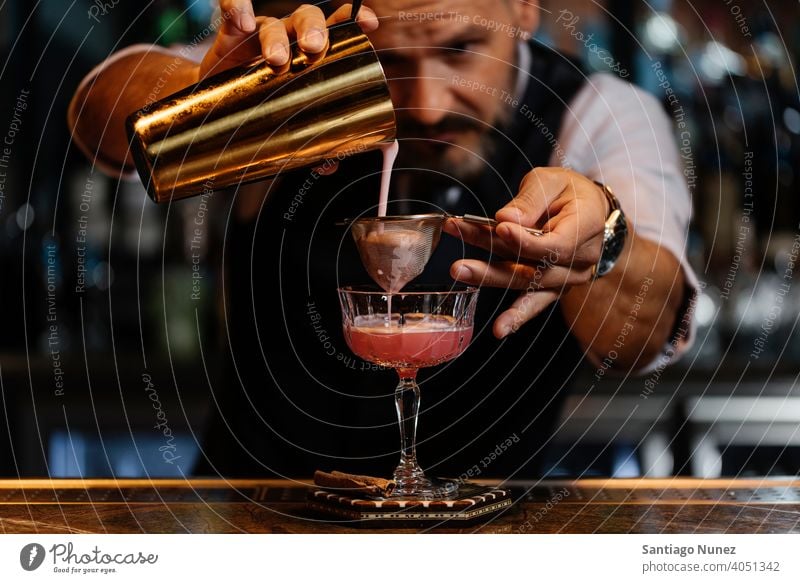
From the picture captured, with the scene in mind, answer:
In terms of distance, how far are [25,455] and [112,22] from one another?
3.87ft

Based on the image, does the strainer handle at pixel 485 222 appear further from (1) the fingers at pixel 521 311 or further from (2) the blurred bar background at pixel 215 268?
(2) the blurred bar background at pixel 215 268

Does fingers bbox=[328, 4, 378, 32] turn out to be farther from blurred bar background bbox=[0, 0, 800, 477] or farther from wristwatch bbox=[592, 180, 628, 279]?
blurred bar background bbox=[0, 0, 800, 477]

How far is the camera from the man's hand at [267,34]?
1.08m

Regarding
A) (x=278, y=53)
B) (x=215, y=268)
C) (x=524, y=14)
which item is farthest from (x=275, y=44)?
(x=215, y=268)

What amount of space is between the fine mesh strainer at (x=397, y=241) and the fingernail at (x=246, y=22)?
0.24 metres

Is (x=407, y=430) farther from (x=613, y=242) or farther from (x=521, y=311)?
(x=613, y=242)

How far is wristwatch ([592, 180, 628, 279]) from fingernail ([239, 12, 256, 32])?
0.47 m

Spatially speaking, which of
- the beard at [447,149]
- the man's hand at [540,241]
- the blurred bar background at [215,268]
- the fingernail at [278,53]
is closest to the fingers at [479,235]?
the man's hand at [540,241]

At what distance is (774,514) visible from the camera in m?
1.08

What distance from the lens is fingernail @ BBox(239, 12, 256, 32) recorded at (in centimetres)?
112
